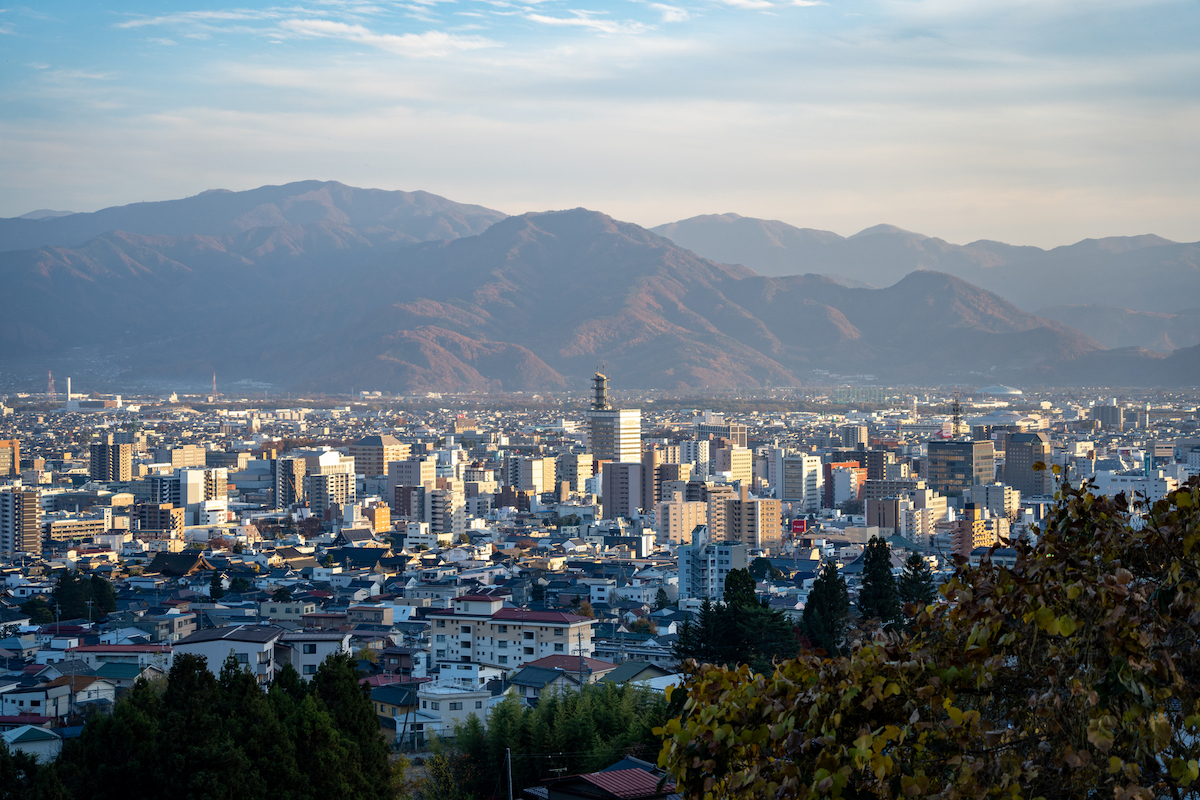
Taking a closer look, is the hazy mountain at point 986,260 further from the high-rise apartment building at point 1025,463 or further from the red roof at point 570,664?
the red roof at point 570,664

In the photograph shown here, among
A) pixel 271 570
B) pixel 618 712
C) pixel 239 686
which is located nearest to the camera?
pixel 239 686

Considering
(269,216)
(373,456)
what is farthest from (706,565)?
(269,216)

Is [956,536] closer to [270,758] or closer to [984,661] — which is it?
[270,758]

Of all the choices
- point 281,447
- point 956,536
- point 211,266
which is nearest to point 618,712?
point 956,536

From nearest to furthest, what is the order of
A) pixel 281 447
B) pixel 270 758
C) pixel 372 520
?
pixel 270 758 → pixel 372 520 → pixel 281 447

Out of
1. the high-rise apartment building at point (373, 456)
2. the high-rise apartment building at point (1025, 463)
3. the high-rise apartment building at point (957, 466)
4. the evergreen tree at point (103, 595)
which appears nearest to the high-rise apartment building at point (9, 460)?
the high-rise apartment building at point (373, 456)

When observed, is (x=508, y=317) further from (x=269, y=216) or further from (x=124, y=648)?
(x=124, y=648)
